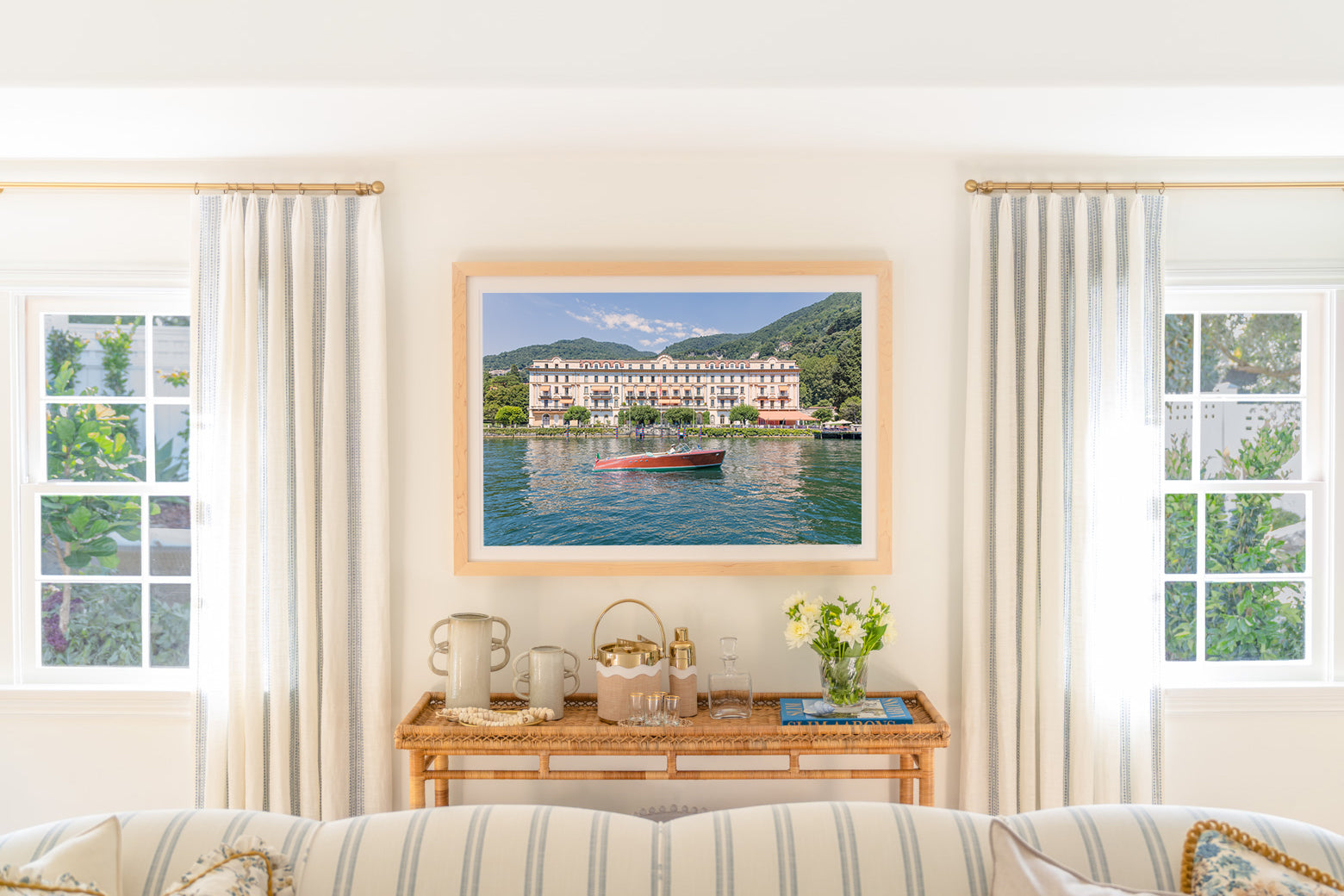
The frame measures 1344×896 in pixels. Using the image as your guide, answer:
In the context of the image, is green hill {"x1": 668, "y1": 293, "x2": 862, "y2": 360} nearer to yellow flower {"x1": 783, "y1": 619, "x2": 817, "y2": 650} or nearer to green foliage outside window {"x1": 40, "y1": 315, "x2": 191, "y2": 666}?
yellow flower {"x1": 783, "y1": 619, "x2": 817, "y2": 650}

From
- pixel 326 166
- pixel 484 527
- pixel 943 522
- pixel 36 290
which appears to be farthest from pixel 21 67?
pixel 943 522

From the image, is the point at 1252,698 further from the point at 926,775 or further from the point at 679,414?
the point at 679,414

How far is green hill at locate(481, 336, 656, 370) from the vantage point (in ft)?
8.19

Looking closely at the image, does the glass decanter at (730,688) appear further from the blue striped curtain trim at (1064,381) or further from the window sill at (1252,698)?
the window sill at (1252,698)

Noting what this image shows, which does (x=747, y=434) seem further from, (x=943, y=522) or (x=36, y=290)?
(x=36, y=290)

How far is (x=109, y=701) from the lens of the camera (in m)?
2.47

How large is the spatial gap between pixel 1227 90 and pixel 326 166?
2.50 metres

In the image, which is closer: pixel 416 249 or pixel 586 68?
pixel 586 68

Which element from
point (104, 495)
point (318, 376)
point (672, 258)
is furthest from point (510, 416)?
point (104, 495)

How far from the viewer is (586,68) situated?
6.16 feet

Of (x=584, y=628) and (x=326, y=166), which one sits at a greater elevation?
(x=326, y=166)

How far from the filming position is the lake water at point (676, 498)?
2467 millimetres

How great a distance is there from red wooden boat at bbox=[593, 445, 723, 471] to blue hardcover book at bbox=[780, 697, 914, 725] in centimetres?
76

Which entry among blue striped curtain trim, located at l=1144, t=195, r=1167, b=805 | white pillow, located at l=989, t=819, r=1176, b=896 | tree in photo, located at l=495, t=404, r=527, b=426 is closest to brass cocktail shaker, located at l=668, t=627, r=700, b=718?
tree in photo, located at l=495, t=404, r=527, b=426
